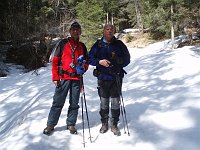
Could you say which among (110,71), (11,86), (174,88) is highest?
(110,71)

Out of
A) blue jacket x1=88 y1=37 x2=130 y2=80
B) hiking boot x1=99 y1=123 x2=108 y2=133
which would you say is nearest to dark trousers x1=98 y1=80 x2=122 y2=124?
blue jacket x1=88 y1=37 x2=130 y2=80

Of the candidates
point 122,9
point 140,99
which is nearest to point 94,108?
point 140,99

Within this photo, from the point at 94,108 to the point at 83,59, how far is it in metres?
2.21

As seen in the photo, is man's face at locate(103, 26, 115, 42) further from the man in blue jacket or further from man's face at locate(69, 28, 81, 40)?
man's face at locate(69, 28, 81, 40)

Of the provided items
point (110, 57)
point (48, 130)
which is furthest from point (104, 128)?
point (110, 57)

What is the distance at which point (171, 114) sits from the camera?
6207 mm

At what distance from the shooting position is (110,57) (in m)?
5.89

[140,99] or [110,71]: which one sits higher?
[110,71]

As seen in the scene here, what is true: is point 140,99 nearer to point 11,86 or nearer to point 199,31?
point 11,86

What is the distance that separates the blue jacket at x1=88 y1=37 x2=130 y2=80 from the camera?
230 inches

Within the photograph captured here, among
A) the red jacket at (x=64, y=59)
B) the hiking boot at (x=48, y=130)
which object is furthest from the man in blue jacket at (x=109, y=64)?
the hiking boot at (x=48, y=130)

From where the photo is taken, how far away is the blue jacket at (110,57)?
585cm

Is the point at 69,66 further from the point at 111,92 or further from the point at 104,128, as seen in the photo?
the point at 104,128

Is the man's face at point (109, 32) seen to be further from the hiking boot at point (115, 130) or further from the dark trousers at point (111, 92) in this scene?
the hiking boot at point (115, 130)
